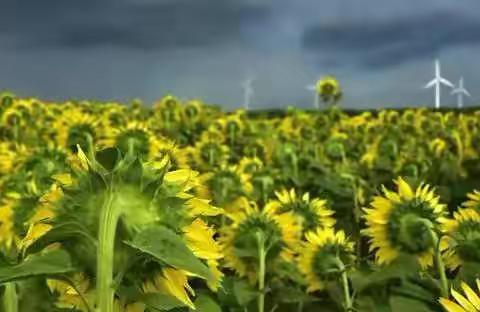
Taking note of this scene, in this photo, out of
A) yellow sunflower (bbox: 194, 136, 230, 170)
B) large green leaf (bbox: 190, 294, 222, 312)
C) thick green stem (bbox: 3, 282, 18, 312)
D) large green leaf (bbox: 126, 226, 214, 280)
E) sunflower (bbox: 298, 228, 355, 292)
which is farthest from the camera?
yellow sunflower (bbox: 194, 136, 230, 170)

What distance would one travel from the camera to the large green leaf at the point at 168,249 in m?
1.03

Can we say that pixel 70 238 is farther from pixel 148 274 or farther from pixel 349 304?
pixel 349 304

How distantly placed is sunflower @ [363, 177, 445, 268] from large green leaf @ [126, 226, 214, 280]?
1700 millimetres

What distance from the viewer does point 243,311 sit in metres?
2.88

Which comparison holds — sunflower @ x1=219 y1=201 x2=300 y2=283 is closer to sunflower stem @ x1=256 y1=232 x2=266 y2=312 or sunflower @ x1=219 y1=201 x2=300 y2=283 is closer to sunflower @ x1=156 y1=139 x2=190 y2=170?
sunflower stem @ x1=256 y1=232 x2=266 y2=312

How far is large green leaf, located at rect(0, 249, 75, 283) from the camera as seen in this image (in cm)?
105

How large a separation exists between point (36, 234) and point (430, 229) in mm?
1288

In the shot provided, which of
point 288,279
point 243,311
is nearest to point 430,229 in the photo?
point 243,311

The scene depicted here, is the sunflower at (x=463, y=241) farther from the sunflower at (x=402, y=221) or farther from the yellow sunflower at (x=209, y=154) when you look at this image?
the yellow sunflower at (x=209, y=154)

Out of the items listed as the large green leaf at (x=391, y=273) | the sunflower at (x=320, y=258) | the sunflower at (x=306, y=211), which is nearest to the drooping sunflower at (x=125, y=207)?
the large green leaf at (x=391, y=273)

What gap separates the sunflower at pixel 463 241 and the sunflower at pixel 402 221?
0.48ft

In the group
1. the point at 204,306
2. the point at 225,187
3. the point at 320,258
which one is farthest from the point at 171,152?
the point at 225,187

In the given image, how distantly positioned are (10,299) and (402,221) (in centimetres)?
173

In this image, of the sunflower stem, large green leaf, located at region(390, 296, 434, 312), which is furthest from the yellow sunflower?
large green leaf, located at region(390, 296, 434, 312)
